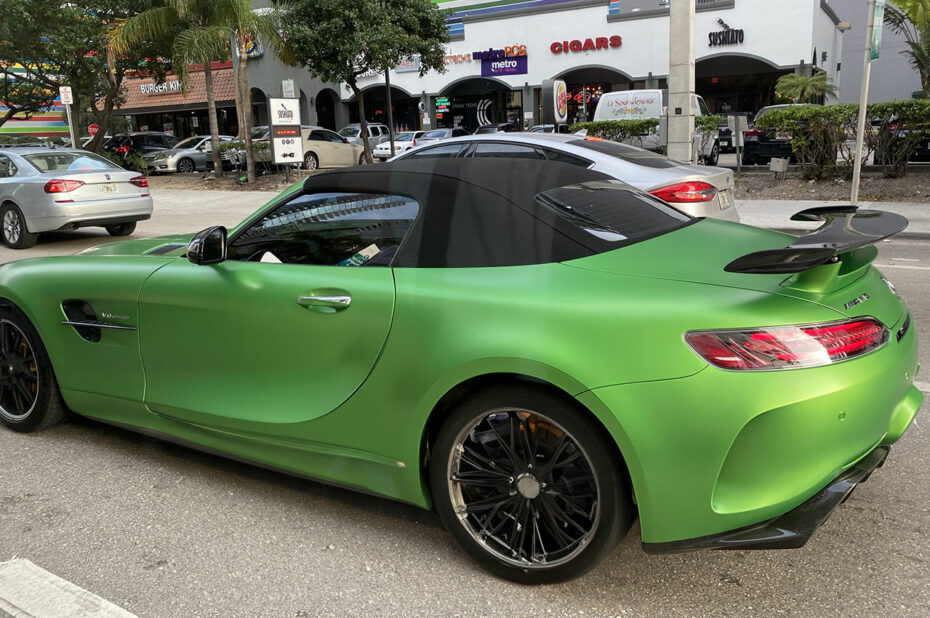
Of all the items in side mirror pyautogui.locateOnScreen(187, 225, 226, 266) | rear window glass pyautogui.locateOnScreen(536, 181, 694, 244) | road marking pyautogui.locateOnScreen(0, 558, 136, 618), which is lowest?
road marking pyautogui.locateOnScreen(0, 558, 136, 618)

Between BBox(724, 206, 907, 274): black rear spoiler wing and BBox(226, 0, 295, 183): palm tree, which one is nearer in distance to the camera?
BBox(724, 206, 907, 274): black rear spoiler wing

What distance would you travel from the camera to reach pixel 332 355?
2.87m

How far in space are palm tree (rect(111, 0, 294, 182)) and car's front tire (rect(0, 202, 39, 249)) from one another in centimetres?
975

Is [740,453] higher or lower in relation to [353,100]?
lower

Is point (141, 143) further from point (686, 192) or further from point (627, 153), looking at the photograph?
point (686, 192)

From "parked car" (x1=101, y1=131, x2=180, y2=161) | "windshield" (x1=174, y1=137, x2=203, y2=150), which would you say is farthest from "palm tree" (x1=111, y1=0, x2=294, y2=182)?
"parked car" (x1=101, y1=131, x2=180, y2=161)

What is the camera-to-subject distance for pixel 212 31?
64.3ft

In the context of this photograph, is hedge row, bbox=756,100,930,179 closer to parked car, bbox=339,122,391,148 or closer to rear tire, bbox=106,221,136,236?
rear tire, bbox=106,221,136,236

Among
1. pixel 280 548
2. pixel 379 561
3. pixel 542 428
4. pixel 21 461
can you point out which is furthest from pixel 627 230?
pixel 21 461

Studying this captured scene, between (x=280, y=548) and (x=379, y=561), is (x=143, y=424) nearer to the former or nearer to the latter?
(x=280, y=548)

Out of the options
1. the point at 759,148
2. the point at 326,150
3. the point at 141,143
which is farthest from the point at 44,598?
the point at 141,143

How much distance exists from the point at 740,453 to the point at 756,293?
1.66ft

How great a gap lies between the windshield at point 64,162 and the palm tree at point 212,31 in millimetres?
9196

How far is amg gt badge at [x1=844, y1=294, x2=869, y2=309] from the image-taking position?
2.43 m
